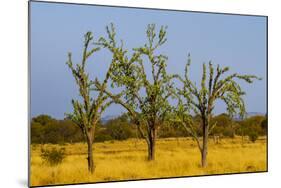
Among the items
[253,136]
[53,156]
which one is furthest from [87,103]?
[253,136]

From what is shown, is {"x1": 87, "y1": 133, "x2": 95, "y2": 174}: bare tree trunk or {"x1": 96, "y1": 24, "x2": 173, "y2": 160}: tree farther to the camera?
{"x1": 96, "y1": 24, "x2": 173, "y2": 160}: tree

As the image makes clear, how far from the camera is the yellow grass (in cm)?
752

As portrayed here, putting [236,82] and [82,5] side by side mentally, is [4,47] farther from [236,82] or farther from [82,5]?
[236,82]

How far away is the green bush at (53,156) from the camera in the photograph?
24.3ft

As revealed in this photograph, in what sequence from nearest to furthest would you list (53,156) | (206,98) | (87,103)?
(53,156)
(87,103)
(206,98)

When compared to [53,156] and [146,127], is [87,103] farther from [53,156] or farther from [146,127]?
[146,127]

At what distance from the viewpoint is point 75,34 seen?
7.55 m

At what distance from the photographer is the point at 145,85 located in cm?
796

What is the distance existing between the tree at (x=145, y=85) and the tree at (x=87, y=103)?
159mm

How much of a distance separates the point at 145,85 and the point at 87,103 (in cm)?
82

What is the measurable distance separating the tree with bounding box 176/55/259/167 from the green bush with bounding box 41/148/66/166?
1613 mm

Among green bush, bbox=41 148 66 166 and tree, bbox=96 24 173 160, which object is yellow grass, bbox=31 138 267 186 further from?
tree, bbox=96 24 173 160

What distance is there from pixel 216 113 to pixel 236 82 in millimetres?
506

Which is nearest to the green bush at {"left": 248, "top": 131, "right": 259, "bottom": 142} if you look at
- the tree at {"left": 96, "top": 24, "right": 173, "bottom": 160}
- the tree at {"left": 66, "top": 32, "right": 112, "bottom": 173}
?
the tree at {"left": 96, "top": 24, "right": 173, "bottom": 160}
